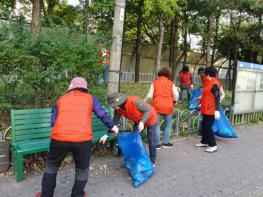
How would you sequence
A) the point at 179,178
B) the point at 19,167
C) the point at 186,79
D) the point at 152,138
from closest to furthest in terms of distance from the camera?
A: the point at 19,167
the point at 179,178
the point at 152,138
the point at 186,79

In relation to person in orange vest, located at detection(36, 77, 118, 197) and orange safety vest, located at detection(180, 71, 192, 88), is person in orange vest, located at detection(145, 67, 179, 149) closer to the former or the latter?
person in orange vest, located at detection(36, 77, 118, 197)

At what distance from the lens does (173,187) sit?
14.6 ft

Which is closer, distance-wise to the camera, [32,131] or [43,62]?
[32,131]

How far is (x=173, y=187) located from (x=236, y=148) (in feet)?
8.79

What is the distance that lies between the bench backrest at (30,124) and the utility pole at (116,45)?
1230 millimetres

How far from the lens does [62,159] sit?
3.62m

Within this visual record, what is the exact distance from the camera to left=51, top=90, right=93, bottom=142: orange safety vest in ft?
11.3

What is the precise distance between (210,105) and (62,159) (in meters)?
3.42

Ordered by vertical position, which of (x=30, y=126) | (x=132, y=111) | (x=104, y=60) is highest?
(x=104, y=60)

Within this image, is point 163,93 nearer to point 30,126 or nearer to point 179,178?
point 179,178

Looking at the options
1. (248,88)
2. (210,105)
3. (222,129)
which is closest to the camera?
(210,105)

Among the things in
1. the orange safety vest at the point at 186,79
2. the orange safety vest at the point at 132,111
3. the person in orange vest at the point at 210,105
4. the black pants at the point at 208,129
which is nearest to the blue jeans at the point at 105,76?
the orange safety vest at the point at 132,111

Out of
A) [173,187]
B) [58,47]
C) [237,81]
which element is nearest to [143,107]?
[173,187]

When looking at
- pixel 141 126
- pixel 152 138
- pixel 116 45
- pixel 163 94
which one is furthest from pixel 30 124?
pixel 163 94
